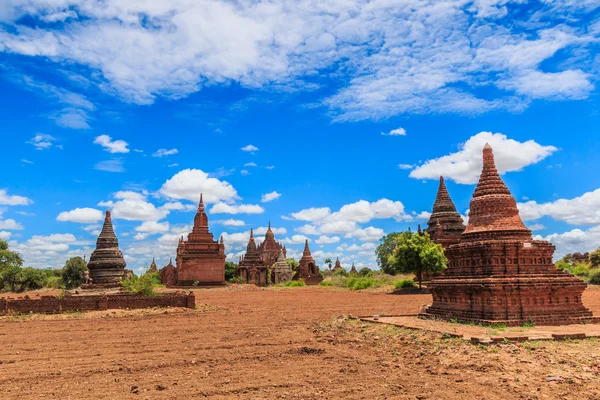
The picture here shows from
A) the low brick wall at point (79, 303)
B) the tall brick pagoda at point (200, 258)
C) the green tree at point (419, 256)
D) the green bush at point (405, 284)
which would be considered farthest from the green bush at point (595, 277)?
the low brick wall at point (79, 303)

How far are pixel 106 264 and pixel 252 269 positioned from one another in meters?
35.0

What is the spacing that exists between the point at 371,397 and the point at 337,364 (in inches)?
101

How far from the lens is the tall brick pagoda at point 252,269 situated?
207 ft

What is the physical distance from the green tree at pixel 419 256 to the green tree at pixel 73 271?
3281 centimetres

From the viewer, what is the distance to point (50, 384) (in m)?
8.87

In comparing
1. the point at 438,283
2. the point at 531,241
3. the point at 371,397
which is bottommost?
the point at 371,397

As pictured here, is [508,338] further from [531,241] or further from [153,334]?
[153,334]

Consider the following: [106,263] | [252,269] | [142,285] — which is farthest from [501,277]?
[252,269]

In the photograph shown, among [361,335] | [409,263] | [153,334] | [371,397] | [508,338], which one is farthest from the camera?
[409,263]

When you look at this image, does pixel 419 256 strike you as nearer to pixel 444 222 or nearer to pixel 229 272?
pixel 444 222

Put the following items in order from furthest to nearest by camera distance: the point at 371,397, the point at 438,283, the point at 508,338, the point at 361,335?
A: 1. the point at 438,283
2. the point at 361,335
3. the point at 508,338
4. the point at 371,397

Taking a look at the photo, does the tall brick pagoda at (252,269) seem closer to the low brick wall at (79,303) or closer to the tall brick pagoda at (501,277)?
the low brick wall at (79,303)

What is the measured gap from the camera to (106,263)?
28781 mm

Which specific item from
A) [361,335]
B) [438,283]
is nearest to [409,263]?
[438,283]
